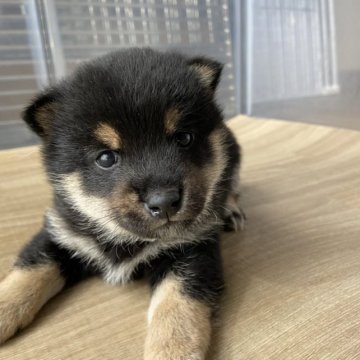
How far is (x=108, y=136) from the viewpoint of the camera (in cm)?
131

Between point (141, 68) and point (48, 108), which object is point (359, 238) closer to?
point (141, 68)

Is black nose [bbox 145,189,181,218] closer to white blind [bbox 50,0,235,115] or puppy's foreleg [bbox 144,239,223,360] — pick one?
puppy's foreleg [bbox 144,239,223,360]

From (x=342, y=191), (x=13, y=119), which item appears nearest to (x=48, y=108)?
(x=342, y=191)

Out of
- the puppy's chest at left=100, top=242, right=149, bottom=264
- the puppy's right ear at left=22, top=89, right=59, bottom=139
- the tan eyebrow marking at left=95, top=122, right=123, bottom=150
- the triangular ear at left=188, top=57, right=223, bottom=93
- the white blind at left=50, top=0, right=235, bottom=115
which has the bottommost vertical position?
the puppy's chest at left=100, top=242, right=149, bottom=264

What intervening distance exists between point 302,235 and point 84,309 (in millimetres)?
929

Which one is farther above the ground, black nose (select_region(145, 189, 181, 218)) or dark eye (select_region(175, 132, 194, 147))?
dark eye (select_region(175, 132, 194, 147))

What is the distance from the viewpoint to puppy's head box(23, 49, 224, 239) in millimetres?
1268

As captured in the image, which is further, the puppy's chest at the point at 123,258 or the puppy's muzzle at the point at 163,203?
the puppy's chest at the point at 123,258

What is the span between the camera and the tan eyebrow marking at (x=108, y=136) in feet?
4.29

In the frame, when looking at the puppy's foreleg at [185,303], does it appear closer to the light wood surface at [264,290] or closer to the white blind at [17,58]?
the light wood surface at [264,290]

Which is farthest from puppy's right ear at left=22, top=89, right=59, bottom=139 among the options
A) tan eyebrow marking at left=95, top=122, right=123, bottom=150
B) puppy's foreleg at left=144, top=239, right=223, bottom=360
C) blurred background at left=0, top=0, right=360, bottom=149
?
blurred background at left=0, top=0, right=360, bottom=149

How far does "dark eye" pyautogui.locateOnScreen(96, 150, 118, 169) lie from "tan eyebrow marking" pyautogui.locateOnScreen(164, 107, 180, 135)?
0.18 metres

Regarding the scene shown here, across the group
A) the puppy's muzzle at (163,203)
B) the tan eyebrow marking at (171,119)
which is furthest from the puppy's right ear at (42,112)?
the puppy's muzzle at (163,203)

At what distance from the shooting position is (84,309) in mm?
1464
